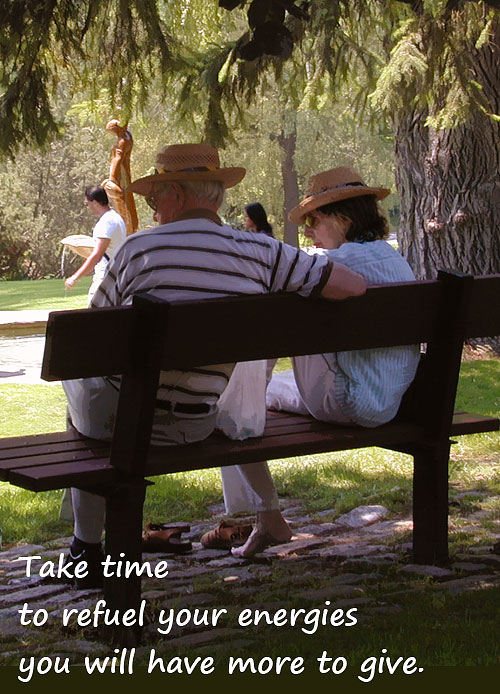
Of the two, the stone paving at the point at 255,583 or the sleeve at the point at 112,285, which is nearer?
the stone paving at the point at 255,583

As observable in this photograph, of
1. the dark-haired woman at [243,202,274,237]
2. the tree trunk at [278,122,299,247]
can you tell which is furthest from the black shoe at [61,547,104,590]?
the tree trunk at [278,122,299,247]

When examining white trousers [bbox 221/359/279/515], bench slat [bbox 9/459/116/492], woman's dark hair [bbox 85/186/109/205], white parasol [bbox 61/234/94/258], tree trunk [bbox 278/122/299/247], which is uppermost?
tree trunk [bbox 278/122/299/247]

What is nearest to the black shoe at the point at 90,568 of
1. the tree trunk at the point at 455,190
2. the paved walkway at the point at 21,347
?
the paved walkway at the point at 21,347

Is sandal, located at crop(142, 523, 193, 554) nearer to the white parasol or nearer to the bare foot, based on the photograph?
the bare foot

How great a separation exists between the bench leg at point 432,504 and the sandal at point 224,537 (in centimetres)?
79

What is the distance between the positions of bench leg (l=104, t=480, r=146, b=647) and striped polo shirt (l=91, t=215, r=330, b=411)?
1.31 feet

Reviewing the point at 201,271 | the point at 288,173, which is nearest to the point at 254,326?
the point at 201,271

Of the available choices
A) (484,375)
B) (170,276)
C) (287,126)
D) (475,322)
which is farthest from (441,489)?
(287,126)

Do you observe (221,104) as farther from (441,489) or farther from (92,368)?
(92,368)

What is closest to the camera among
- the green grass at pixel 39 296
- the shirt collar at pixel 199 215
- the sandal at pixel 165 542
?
the shirt collar at pixel 199 215

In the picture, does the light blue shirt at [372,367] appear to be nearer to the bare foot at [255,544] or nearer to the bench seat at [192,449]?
the bench seat at [192,449]

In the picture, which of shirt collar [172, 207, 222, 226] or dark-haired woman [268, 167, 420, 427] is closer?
shirt collar [172, 207, 222, 226]

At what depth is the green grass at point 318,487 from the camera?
559 centimetres

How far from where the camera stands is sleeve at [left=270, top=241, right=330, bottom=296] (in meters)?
3.88
